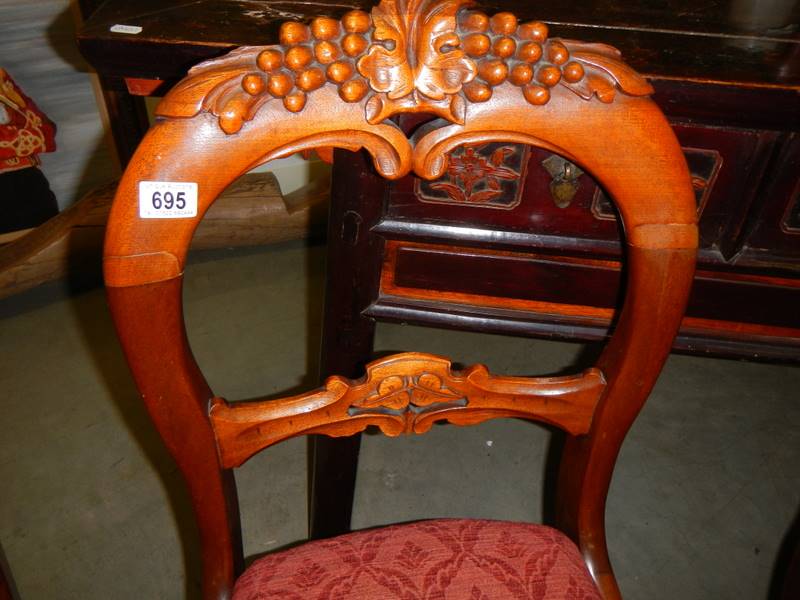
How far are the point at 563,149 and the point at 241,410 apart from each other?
350mm

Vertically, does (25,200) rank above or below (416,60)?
below

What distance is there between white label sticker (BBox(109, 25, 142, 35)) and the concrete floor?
94cm

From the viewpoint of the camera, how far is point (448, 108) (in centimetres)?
43

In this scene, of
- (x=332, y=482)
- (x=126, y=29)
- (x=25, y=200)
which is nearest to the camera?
(x=126, y=29)

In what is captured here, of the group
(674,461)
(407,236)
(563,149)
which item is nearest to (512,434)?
(674,461)

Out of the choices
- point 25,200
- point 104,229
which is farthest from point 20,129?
point 104,229

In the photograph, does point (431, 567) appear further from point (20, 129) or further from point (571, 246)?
point (20, 129)

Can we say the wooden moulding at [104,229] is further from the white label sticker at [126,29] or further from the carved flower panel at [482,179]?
the carved flower panel at [482,179]

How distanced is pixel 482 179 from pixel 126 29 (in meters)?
0.43

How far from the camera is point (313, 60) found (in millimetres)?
405

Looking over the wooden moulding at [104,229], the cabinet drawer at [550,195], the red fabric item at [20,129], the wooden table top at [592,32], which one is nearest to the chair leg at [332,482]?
the cabinet drawer at [550,195]

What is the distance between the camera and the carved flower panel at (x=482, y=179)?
2.36 feet

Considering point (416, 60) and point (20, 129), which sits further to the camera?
point (20, 129)

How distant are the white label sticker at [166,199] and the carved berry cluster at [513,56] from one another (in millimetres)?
199
